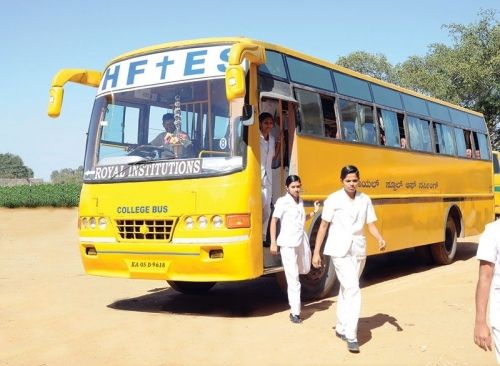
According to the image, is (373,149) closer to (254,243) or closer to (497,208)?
A: (254,243)

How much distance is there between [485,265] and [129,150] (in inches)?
220

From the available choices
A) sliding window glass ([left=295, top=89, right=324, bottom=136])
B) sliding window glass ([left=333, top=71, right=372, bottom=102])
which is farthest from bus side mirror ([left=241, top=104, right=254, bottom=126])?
sliding window glass ([left=333, top=71, right=372, bottom=102])

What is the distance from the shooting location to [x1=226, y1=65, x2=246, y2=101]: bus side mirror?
263 inches

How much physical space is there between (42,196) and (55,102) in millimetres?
28354

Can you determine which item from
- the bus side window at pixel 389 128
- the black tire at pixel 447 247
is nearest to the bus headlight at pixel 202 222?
the bus side window at pixel 389 128

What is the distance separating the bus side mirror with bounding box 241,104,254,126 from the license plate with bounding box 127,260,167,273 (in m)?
1.92

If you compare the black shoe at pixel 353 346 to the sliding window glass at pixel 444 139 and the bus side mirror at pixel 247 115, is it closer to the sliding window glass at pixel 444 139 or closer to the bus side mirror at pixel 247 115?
the bus side mirror at pixel 247 115

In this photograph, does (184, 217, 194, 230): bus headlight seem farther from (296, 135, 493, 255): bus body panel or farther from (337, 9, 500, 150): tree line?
(337, 9, 500, 150): tree line

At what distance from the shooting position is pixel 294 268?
7617 mm

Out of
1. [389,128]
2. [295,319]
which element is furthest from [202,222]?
[389,128]

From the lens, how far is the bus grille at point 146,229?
772cm

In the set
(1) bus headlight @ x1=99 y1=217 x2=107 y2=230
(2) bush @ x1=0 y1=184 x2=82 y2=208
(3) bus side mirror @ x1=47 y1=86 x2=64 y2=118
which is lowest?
(1) bus headlight @ x1=99 y1=217 x2=107 y2=230

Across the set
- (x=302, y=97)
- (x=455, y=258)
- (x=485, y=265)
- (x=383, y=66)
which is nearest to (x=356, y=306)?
(x=485, y=265)

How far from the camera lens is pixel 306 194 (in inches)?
347
